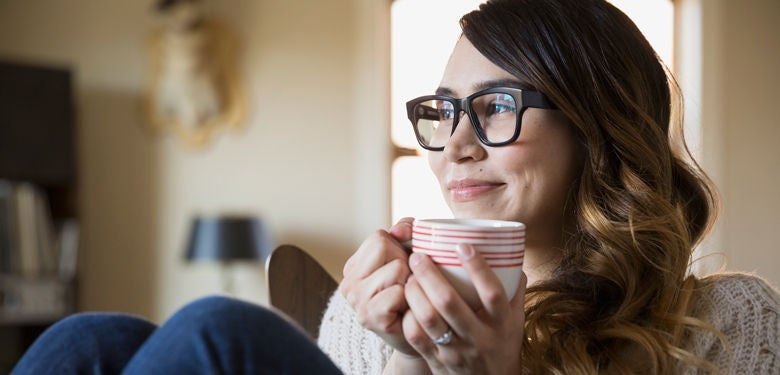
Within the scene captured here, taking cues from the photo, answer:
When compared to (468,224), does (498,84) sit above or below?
above

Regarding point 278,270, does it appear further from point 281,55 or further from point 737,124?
point 737,124

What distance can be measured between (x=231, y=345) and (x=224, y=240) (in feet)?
8.62

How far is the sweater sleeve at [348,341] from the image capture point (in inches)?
50.7

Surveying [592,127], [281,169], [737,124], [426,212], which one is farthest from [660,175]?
[737,124]

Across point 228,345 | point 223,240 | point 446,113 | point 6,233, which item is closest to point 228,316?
point 228,345

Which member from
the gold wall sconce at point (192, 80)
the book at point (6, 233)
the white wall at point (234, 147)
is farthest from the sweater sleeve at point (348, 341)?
the gold wall sconce at point (192, 80)

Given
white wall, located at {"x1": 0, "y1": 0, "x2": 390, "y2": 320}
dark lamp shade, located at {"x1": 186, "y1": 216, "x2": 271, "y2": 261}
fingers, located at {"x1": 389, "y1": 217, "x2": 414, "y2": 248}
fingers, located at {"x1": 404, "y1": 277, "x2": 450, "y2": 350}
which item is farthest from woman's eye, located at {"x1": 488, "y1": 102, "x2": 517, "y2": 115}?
white wall, located at {"x1": 0, "y1": 0, "x2": 390, "y2": 320}

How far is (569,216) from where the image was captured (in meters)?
1.22

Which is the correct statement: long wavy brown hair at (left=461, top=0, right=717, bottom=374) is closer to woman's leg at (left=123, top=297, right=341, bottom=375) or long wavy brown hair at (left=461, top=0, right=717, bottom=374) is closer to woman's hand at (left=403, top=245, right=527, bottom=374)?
woman's hand at (left=403, top=245, right=527, bottom=374)

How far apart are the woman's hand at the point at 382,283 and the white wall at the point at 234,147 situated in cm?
274

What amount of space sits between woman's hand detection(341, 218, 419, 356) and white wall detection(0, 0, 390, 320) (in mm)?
2742

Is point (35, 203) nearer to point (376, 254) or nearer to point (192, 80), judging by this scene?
point (192, 80)

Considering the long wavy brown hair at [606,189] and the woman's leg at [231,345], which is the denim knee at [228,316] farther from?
the long wavy brown hair at [606,189]

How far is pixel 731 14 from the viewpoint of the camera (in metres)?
3.84
